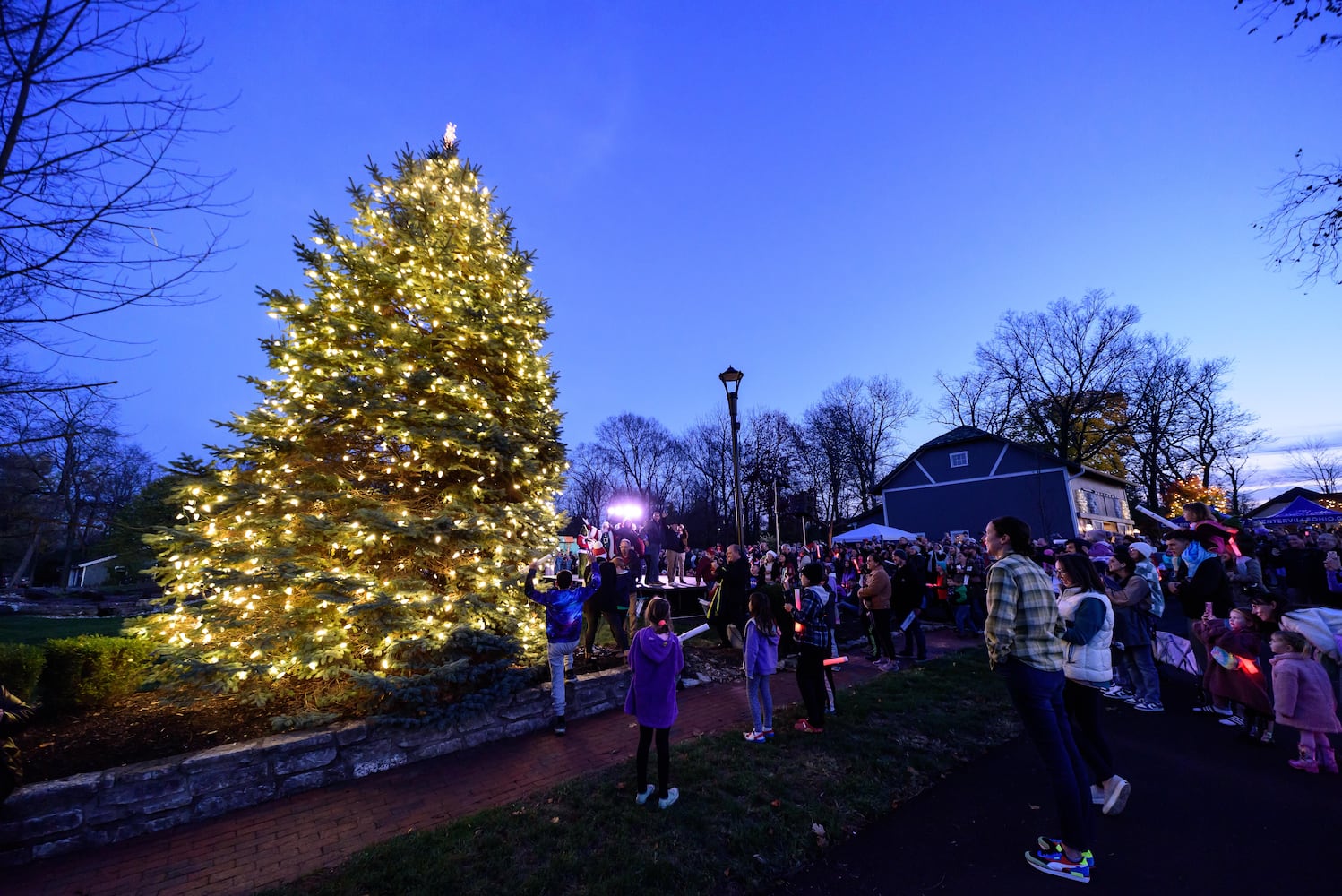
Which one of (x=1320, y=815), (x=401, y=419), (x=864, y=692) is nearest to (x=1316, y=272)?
(x=1320, y=815)

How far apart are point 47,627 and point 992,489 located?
3871 centimetres

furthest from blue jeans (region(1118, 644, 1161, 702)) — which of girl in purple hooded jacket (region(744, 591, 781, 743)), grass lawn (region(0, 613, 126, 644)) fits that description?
grass lawn (region(0, 613, 126, 644))

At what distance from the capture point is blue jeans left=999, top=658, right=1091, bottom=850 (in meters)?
3.34

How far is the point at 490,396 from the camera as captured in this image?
7398 mm

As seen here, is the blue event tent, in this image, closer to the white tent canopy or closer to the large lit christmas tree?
the white tent canopy

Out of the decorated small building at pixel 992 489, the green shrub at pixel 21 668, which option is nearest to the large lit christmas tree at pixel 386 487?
the green shrub at pixel 21 668

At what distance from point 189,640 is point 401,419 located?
3.47 metres

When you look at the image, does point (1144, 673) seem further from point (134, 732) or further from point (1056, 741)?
point (134, 732)

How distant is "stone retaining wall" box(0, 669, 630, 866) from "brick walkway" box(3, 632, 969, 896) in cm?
11

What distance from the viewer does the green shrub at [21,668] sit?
541 centimetres

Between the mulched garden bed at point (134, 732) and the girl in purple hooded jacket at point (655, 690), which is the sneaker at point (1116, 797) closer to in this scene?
the girl in purple hooded jacket at point (655, 690)

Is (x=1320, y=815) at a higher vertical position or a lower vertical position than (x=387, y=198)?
lower

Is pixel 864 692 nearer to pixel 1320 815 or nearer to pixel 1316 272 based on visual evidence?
pixel 1320 815

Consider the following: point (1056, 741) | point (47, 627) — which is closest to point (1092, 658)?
point (1056, 741)
